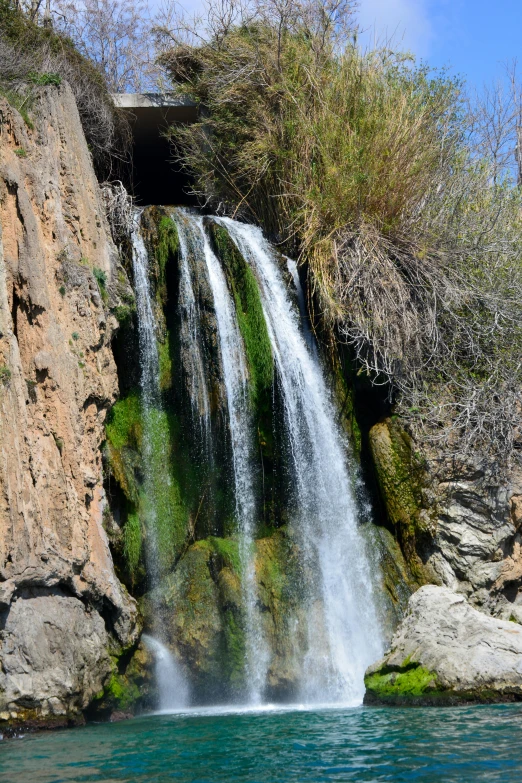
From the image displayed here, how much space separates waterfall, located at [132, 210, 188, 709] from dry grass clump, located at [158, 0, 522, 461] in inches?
93.8

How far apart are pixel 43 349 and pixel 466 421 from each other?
18.3 ft

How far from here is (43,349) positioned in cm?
914

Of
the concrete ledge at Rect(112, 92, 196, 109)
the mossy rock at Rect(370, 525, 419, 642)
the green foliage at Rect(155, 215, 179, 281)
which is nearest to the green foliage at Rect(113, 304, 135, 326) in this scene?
the green foliage at Rect(155, 215, 179, 281)

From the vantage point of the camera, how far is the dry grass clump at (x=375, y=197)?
1183 centimetres

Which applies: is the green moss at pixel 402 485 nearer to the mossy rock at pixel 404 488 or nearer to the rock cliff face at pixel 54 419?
the mossy rock at pixel 404 488

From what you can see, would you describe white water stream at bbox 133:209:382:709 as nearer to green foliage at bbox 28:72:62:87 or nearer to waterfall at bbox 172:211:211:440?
waterfall at bbox 172:211:211:440

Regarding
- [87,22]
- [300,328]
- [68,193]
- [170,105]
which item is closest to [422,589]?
[300,328]

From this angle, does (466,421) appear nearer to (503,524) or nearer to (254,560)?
(503,524)

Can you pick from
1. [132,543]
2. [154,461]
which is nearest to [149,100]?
[154,461]

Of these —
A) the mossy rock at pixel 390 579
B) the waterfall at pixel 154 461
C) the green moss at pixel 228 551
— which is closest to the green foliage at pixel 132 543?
the waterfall at pixel 154 461

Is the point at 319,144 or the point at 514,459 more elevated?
the point at 319,144

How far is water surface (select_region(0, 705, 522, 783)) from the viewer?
5.62 meters

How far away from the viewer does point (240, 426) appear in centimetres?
1090

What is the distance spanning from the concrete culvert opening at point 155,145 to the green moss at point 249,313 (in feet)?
9.10
